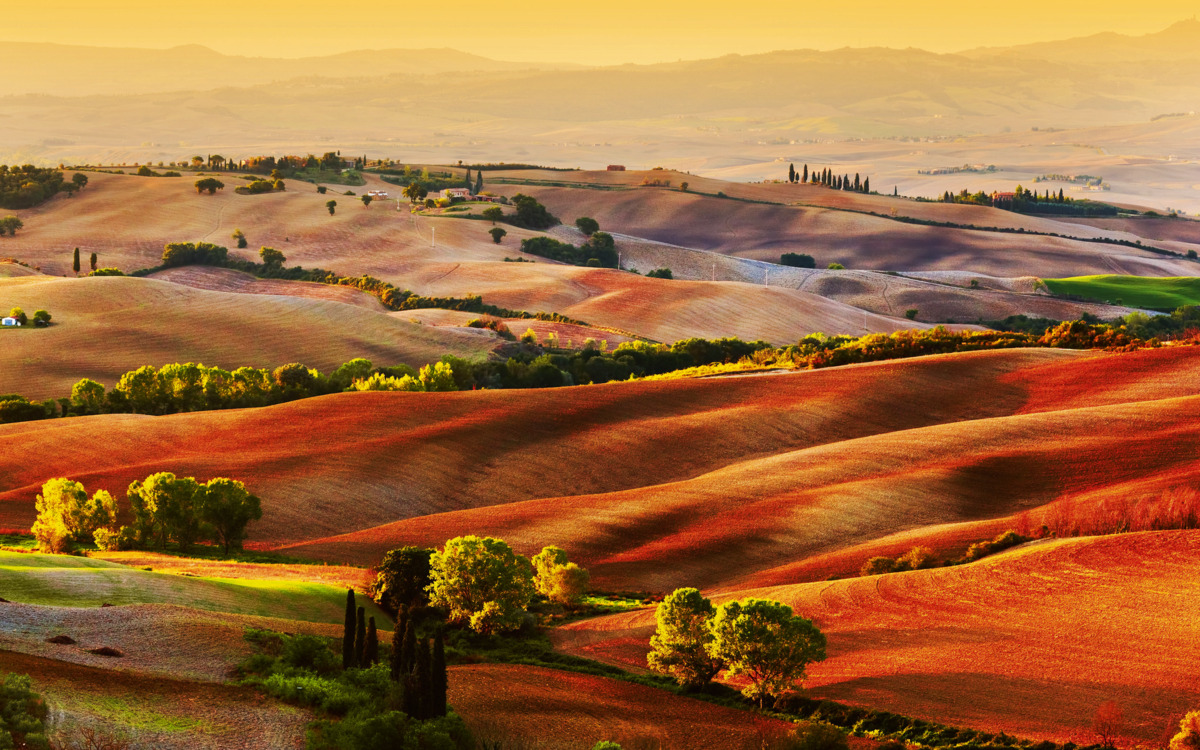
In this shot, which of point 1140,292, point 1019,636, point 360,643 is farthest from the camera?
point 1140,292

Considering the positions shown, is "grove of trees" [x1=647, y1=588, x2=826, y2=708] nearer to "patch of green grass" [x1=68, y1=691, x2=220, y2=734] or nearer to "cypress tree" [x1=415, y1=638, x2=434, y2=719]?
"cypress tree" [x1=415, y1=638, x2=434, y2=719]

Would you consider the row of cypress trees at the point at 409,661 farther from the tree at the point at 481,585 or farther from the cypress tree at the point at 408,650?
the tree at the point at 481,585

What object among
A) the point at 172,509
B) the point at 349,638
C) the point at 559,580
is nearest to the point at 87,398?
the point at 172,509

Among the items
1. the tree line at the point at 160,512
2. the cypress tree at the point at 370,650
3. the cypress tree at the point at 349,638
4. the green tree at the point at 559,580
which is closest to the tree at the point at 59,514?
the tree line at the point at 160,512

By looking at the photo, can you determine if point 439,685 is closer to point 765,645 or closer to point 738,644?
point 738,644

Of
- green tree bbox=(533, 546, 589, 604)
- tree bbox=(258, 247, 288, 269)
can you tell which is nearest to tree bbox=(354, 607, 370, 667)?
green tree bbox=(533, 546, 589, 604)
